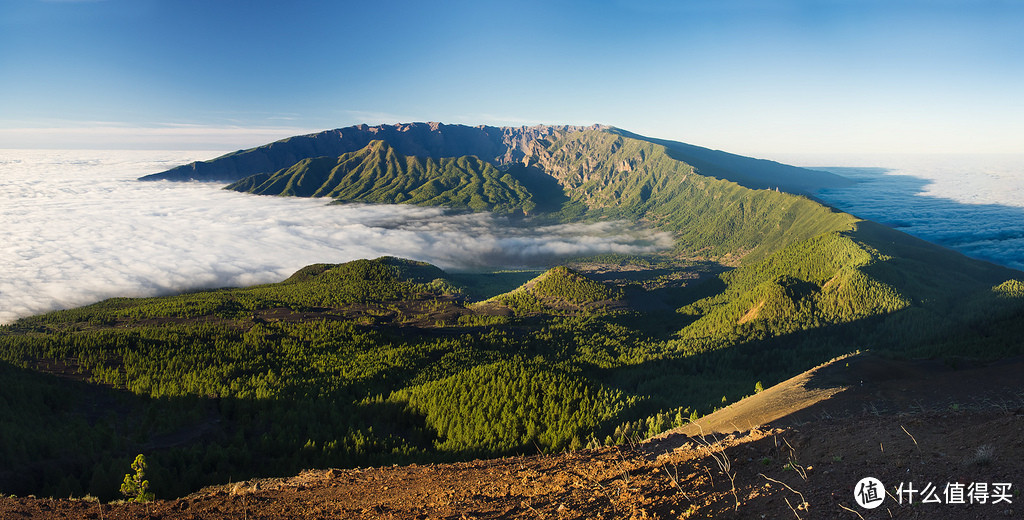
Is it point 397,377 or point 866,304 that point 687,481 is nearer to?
point 397,377

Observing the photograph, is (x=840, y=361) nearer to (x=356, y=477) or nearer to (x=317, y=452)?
(x=356, y=477)

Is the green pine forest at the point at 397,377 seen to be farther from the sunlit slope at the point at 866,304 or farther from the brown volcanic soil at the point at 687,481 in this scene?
the brown volcanic soil at the point at 687,481

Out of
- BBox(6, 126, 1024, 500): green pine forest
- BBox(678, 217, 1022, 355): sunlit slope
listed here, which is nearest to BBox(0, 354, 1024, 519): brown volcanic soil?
BBox(6, 126, 1024, 500): green pine forest

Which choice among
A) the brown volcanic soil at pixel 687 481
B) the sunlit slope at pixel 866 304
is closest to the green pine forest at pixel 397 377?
the sunlit slope at pixel 866 304

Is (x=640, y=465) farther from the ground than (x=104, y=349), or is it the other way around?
(x=640, y=465)

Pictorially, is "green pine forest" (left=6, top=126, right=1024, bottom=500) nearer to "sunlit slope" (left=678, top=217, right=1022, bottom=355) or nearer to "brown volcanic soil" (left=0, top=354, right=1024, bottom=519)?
"sunlit slope" (left=678, top=217, right=1022, bottom=355)

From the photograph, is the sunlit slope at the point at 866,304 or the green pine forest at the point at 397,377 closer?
the green pine forest at the point at 397,377

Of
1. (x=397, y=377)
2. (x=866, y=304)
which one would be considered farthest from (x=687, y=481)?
(x=866, y=304)

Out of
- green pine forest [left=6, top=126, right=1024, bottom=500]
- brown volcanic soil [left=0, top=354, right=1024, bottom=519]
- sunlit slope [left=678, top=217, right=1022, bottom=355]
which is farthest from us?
sunlit slope [left=678, top=217, right=1022, bottom=355]

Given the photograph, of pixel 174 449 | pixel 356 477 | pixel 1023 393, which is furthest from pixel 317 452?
pixel 1023 393
